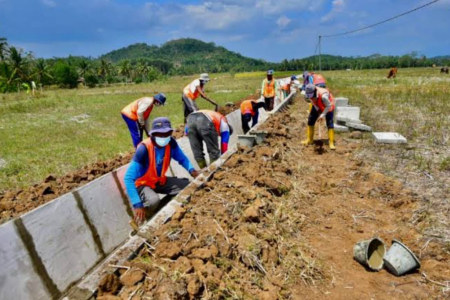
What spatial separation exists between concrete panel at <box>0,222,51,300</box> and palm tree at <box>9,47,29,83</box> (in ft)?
146

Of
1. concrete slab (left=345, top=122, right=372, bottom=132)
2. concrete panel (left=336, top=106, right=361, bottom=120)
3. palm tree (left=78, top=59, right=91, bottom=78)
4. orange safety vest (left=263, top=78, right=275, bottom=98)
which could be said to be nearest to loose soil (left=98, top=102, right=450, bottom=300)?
concrete slab (left=345, top=122, right=372, bottom=132)

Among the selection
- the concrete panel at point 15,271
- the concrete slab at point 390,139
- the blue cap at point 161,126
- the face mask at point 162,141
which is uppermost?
the blue cap at point 161,126

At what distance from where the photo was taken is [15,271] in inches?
114

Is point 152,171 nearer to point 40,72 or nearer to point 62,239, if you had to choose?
point 62,239

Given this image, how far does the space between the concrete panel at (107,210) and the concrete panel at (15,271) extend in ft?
3.10

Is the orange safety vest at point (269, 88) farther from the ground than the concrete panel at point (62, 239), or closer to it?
farther from the ground

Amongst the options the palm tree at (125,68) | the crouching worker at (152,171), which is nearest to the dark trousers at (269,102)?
the crouching worker at (152,171)

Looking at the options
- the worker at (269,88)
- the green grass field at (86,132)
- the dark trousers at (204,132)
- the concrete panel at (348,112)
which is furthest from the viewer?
the worker at (269,88)

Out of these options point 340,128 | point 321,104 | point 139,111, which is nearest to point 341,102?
point 340,128

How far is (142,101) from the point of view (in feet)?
18.6

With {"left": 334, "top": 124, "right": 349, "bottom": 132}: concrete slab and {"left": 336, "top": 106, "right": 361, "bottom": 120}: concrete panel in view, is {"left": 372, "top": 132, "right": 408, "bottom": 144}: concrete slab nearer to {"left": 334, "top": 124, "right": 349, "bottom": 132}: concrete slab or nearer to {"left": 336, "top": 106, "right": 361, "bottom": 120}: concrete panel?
{"left": 334, "top": 124, "right": 349, "bottom": 132}: concrete slab

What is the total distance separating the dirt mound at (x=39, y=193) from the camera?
13.9 ft

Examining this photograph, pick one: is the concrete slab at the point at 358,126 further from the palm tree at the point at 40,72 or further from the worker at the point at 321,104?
the palm tree at the point at 40,72

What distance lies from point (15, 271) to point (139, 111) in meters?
3.33
